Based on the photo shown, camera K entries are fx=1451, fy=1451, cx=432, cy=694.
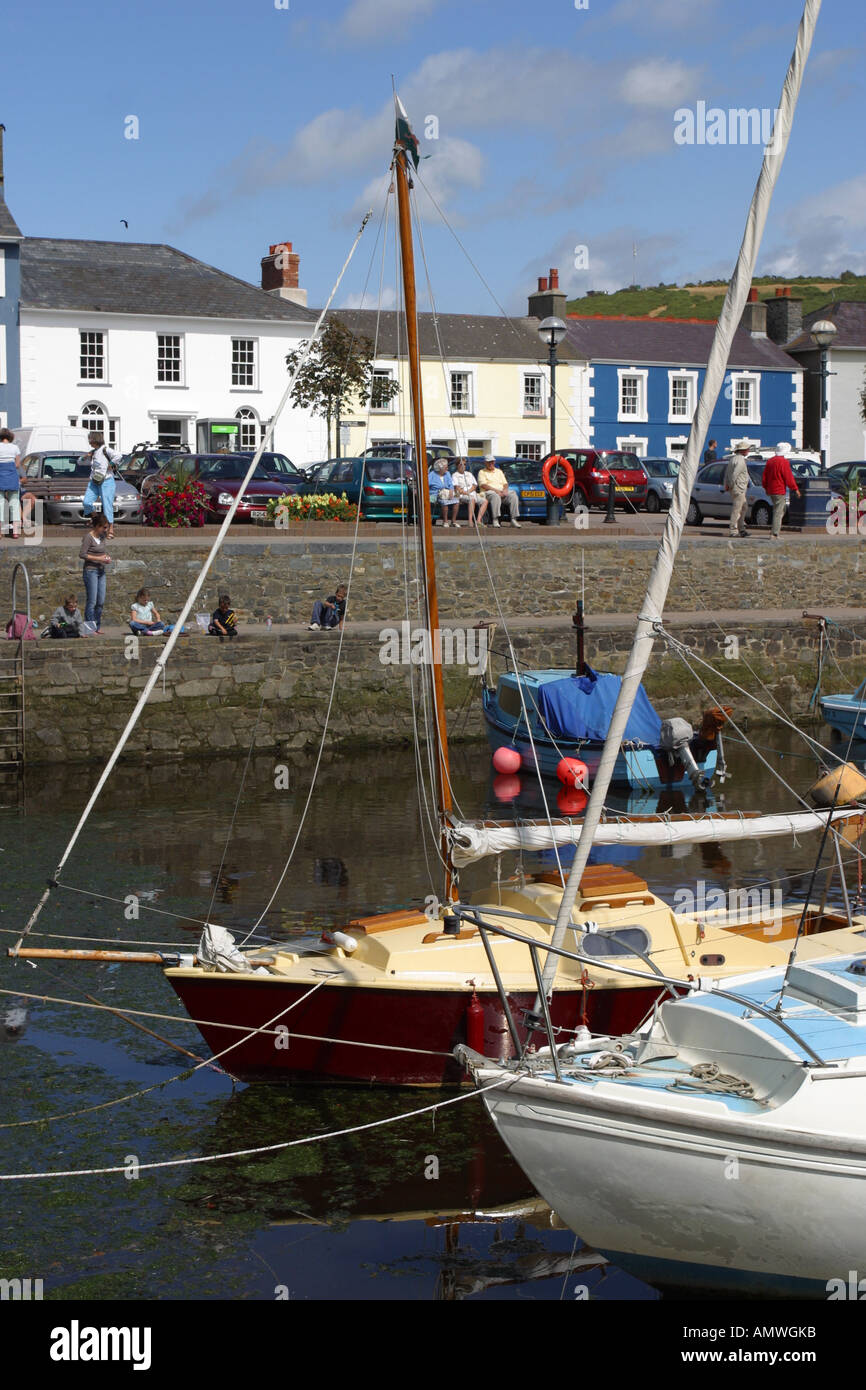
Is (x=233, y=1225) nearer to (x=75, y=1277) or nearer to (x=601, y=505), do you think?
(x=75, y=1277)

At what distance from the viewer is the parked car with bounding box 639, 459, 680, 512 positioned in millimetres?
37013

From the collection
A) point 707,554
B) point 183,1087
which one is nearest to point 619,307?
point 707,554

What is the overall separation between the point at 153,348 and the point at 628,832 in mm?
33863

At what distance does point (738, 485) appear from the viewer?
30234mm

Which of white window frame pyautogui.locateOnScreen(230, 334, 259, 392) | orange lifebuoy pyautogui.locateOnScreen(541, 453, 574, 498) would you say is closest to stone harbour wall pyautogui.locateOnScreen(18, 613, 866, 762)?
orange lifebuoy pyautogui.locateOnScreen(541, 453, 574, 498)

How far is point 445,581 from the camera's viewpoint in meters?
26.2

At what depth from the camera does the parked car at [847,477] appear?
32.7 m

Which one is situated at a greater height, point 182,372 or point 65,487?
point 182,372

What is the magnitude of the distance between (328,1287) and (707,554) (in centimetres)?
2222

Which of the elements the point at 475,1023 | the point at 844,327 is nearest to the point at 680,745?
the point at 475,1023

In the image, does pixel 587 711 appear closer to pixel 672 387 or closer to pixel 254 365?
pixel 254 365

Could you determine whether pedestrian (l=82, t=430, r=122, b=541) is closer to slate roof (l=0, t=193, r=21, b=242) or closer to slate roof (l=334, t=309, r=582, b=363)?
slate roof (l=0, t=193, r=21, b=242)

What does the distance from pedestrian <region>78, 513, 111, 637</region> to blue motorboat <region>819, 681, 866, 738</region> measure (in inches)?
458
